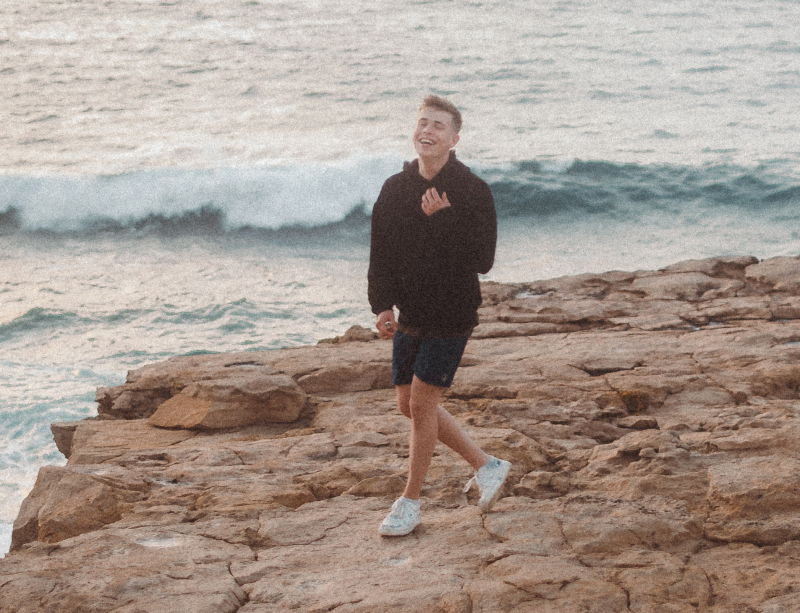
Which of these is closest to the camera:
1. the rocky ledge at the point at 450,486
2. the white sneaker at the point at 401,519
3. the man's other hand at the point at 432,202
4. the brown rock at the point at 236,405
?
the rocky ledge at the point at 450,486

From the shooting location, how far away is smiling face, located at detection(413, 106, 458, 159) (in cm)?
312

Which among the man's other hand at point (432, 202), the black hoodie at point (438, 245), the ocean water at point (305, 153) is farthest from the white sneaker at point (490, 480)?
the ocean water at point (305, 153)

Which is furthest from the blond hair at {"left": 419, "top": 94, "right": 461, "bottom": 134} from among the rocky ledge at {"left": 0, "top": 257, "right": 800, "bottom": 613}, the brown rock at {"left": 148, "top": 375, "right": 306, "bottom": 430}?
A: the brown rock at {"left": 148, "top": 375, "right": 306, "bottom": 430}

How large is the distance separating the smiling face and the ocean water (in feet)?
14.8

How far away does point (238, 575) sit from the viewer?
3.05 m

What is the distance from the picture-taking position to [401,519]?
11.0 feet

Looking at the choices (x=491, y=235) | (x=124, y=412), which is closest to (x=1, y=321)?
(x=124, y=412)

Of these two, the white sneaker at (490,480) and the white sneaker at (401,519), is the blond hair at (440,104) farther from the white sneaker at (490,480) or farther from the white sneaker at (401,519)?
the white sneaker at (401,519)

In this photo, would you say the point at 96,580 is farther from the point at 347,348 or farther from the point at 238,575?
the point at 347,348

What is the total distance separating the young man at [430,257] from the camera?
3127 millimetres

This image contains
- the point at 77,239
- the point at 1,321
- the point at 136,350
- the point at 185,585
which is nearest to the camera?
the point at 185,585

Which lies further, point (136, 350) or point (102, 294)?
point (102, 294)

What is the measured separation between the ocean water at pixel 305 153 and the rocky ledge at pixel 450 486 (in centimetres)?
238

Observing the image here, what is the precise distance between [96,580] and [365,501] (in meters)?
1.23
